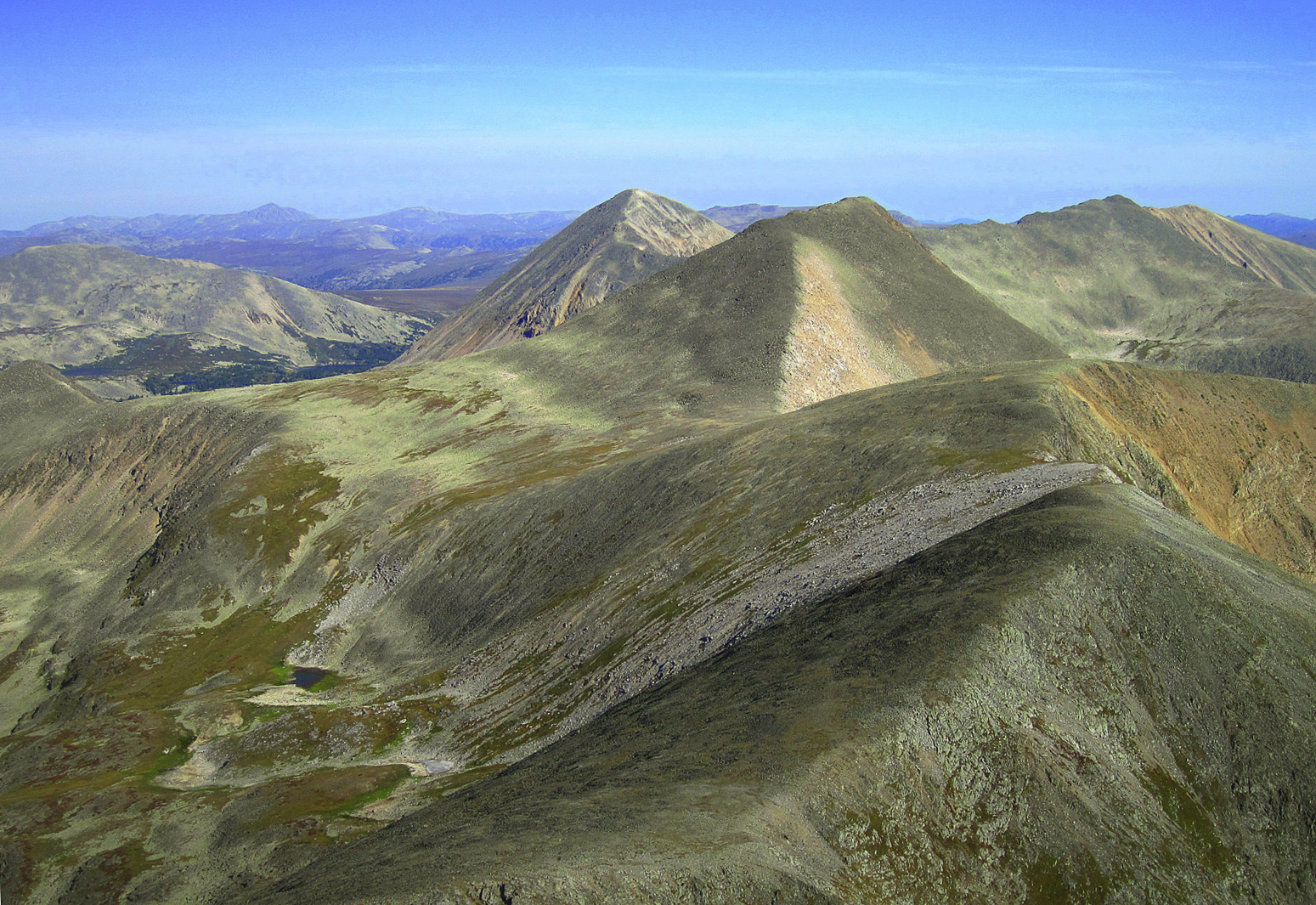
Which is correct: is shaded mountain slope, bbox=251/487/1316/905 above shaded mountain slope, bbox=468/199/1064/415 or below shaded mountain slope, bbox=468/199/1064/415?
below

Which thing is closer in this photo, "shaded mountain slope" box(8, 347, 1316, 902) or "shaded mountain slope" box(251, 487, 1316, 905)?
"shaded mountain slope" box(251, 487, 1316, 905)

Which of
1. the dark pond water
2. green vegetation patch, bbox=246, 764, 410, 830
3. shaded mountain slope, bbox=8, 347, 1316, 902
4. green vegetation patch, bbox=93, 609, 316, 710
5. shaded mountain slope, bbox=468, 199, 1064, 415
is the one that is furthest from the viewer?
shaded mountain slope, bbox=468, 199, 1064, 415

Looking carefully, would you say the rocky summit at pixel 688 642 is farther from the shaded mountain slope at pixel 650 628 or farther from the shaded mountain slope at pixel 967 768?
the shaded mountain slope at pixel 650 628

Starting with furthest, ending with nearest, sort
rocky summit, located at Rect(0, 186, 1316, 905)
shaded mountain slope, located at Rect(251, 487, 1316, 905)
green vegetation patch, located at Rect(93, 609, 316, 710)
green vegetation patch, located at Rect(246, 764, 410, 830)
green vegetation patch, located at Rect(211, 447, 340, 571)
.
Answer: green vegetation patch, located at Rect(211, 447, 340, 571) → green vegetation patch, located at Rect(93, 609, 316, 710) → green vegetation patch, located at Rect(246, 764, 410, 830) → rocky summit, located at Rect(0, 186, 1316, 905) → shaded mountain slope, located at Rect(251, 487, 1316, 905)

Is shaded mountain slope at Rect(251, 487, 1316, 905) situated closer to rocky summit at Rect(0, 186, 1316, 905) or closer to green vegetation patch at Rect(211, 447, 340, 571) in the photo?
rocky summit at Rect(0, 186, 1316, 905)

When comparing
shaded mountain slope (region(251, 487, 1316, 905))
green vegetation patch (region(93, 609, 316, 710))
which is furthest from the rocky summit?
green vegetation patch (region(93, 609, 316, 710))

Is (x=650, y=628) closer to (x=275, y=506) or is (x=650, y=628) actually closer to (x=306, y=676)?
(x=306, y=676)

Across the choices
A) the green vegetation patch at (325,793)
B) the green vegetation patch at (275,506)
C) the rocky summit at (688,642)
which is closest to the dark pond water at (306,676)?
the rocky summit at (688,642)

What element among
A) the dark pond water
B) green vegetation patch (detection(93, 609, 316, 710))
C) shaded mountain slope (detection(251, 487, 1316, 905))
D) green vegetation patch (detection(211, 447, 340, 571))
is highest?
shaded mountain slope (detection(251, 487, 1316, 905))
